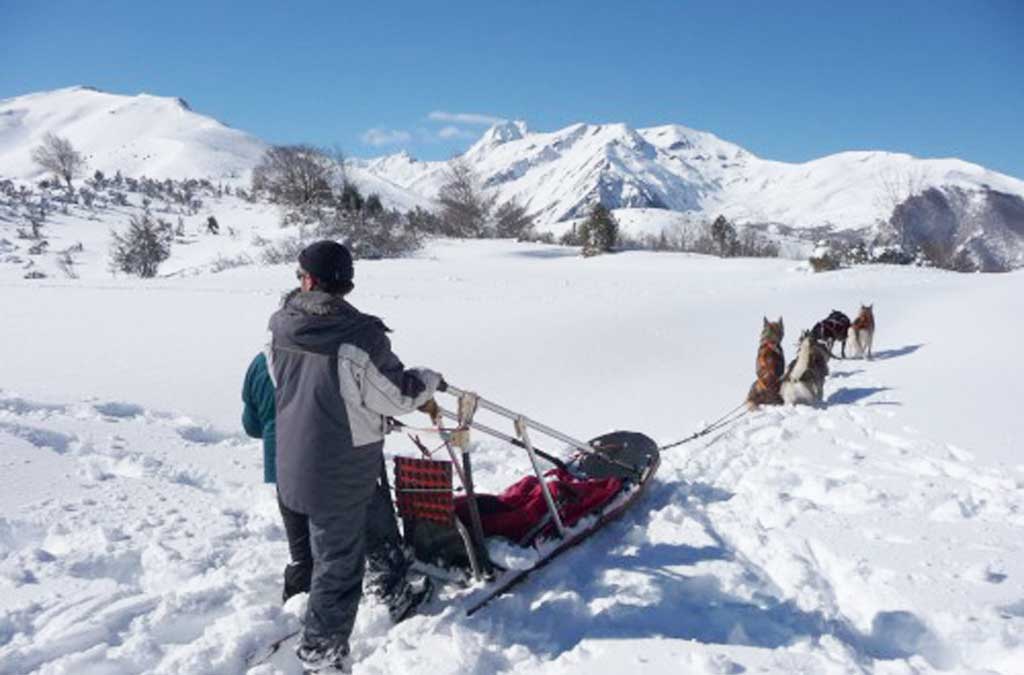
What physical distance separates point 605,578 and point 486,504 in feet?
2.64

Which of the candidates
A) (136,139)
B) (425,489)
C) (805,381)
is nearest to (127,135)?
(136,139)

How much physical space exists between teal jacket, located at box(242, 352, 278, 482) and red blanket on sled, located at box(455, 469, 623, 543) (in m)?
1.03

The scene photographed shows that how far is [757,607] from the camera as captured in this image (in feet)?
11.2

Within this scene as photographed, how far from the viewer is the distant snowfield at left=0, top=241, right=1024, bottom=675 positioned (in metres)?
3.10

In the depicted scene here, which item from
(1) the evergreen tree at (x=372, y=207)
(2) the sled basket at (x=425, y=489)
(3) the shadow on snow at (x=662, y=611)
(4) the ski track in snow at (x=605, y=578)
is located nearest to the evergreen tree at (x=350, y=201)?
(1) the evergreen tree at (x=372, y=207)

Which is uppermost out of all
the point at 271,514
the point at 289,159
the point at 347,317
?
the point at 289,159

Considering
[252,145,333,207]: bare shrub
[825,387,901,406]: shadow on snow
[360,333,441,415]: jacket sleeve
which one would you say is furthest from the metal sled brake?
[252,145,333,207]: bare shrub

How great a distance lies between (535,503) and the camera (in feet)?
13.7

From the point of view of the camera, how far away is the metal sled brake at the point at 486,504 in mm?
3549

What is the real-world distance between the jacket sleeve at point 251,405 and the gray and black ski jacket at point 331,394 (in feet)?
2.21

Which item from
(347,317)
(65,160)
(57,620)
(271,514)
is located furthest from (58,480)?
(65,160)

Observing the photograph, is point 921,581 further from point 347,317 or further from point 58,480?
point 58,480

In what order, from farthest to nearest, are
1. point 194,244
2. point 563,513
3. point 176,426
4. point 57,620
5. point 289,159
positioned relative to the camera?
point 289,159 < point 194,244 < point 176,426 < point 563,513 < point 57,620

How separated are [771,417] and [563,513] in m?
3.85
